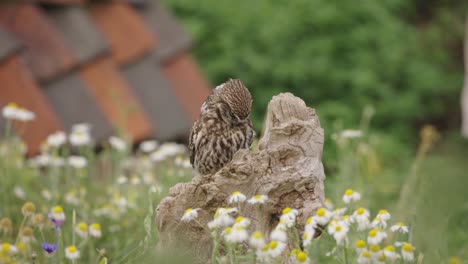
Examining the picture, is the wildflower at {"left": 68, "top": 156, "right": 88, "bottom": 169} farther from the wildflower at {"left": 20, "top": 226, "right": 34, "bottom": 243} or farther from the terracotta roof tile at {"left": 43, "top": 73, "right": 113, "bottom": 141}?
the wildflower at {"left": 20, "top": 226, "right": 34, "bottom": 243}

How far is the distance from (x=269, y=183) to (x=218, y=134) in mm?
614

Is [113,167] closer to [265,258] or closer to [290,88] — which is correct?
[265,258]

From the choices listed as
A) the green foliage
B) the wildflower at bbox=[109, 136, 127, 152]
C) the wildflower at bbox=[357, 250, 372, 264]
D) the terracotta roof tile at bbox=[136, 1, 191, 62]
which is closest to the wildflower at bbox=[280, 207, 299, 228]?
the wildflower at bbox=[357, 250, 372, 264]

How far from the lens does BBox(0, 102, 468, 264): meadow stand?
10.9ft

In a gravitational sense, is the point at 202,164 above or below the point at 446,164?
below

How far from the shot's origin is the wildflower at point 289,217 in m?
3.13

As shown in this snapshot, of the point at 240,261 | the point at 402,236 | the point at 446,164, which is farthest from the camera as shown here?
the point at 446,164

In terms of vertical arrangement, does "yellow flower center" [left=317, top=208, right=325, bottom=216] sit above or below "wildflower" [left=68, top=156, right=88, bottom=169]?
below

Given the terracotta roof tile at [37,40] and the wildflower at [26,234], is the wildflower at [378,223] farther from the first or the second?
the terracotta roof tile at [37,40]

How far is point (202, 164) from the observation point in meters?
4.09

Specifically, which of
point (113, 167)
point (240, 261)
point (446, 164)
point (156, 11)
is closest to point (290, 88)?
point (156, 11)

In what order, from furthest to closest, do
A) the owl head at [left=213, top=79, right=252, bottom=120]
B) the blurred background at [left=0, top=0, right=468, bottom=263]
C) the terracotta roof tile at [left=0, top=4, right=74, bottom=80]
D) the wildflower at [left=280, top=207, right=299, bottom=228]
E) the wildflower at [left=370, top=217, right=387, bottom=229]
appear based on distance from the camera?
1. the terracotta roof tile at [left=0, top=4, right=74, bottom=80]
2. the blurred background at [left=0, top=0, right=468, bottom=263]
3. the owl head at [left=213, top=79, right=252, bottom=120]
4. the wildflower at [left=370, top=217, right=387, bottom=229]
5. the wildflower at [left=280, top=207, right=299, bottom=228]

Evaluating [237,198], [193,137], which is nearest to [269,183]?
[237,198]

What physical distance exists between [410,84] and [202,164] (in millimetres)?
6763
